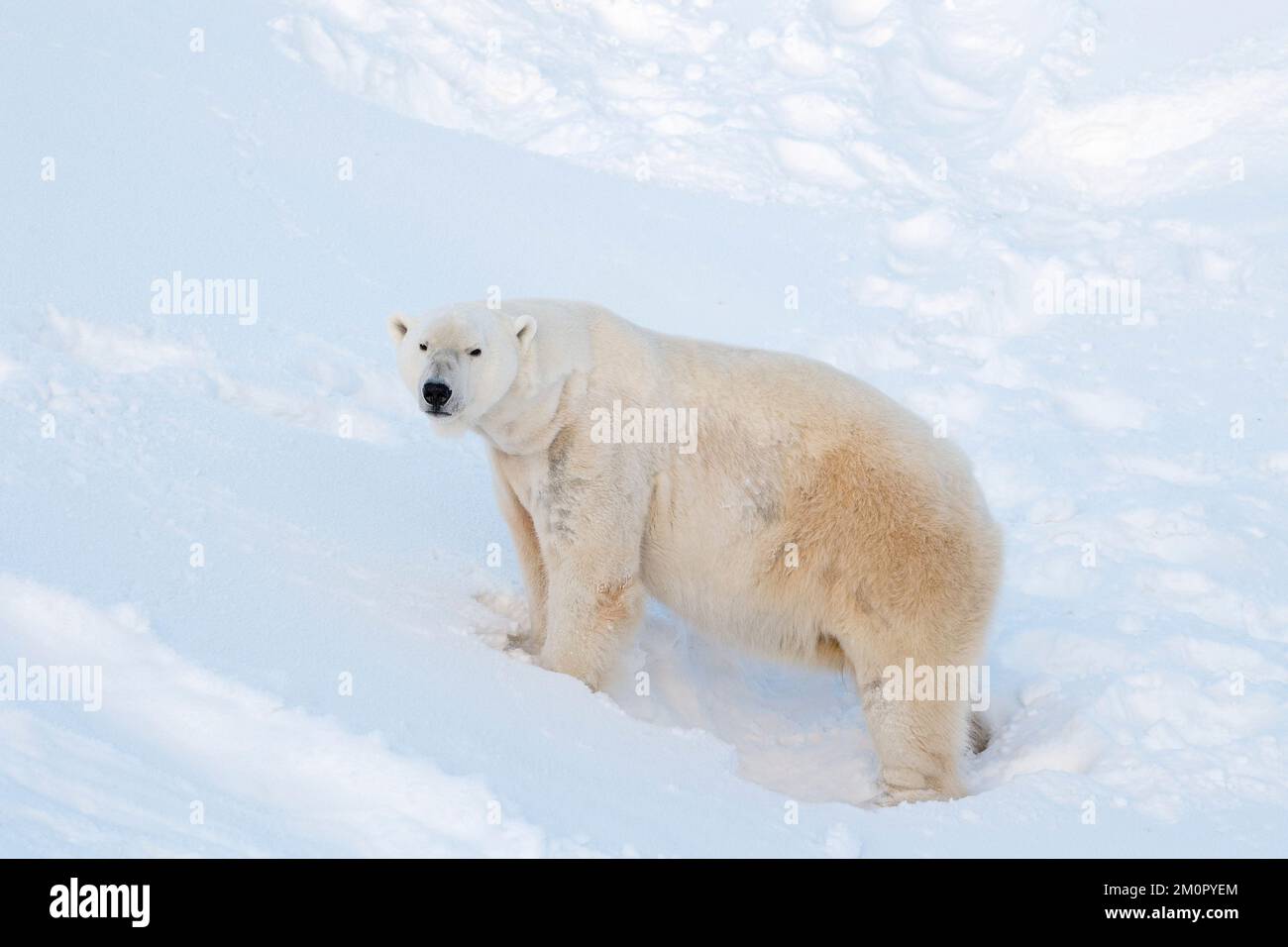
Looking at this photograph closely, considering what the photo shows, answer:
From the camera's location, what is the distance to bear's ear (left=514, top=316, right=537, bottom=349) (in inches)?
203

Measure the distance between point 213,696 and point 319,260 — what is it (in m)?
4.41

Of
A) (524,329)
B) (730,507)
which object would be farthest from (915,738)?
(524,329)

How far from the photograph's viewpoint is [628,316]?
851 cm

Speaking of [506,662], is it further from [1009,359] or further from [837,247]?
[837,247]

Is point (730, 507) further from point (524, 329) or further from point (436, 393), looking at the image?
point (436, 393)

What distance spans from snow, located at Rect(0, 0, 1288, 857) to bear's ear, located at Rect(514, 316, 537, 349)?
3.70 ft

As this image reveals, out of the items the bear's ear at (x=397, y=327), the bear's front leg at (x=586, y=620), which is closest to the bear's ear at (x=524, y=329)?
the bear's ear at (x=397, y=327)

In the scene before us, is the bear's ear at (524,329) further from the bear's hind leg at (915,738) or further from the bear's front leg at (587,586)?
the bear's hind leg at (915,738)

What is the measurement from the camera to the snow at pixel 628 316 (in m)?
4.17

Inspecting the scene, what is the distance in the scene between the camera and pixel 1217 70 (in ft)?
35.6

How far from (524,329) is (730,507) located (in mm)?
1132

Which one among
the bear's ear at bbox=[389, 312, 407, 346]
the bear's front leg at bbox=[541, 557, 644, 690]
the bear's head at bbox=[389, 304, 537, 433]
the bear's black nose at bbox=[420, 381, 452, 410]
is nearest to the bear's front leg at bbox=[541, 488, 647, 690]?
the bear's front leg at bbox=[541, 557, 644, 690]

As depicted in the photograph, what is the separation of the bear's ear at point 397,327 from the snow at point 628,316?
0.90m

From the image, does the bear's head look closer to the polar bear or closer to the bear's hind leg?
the polar bear
